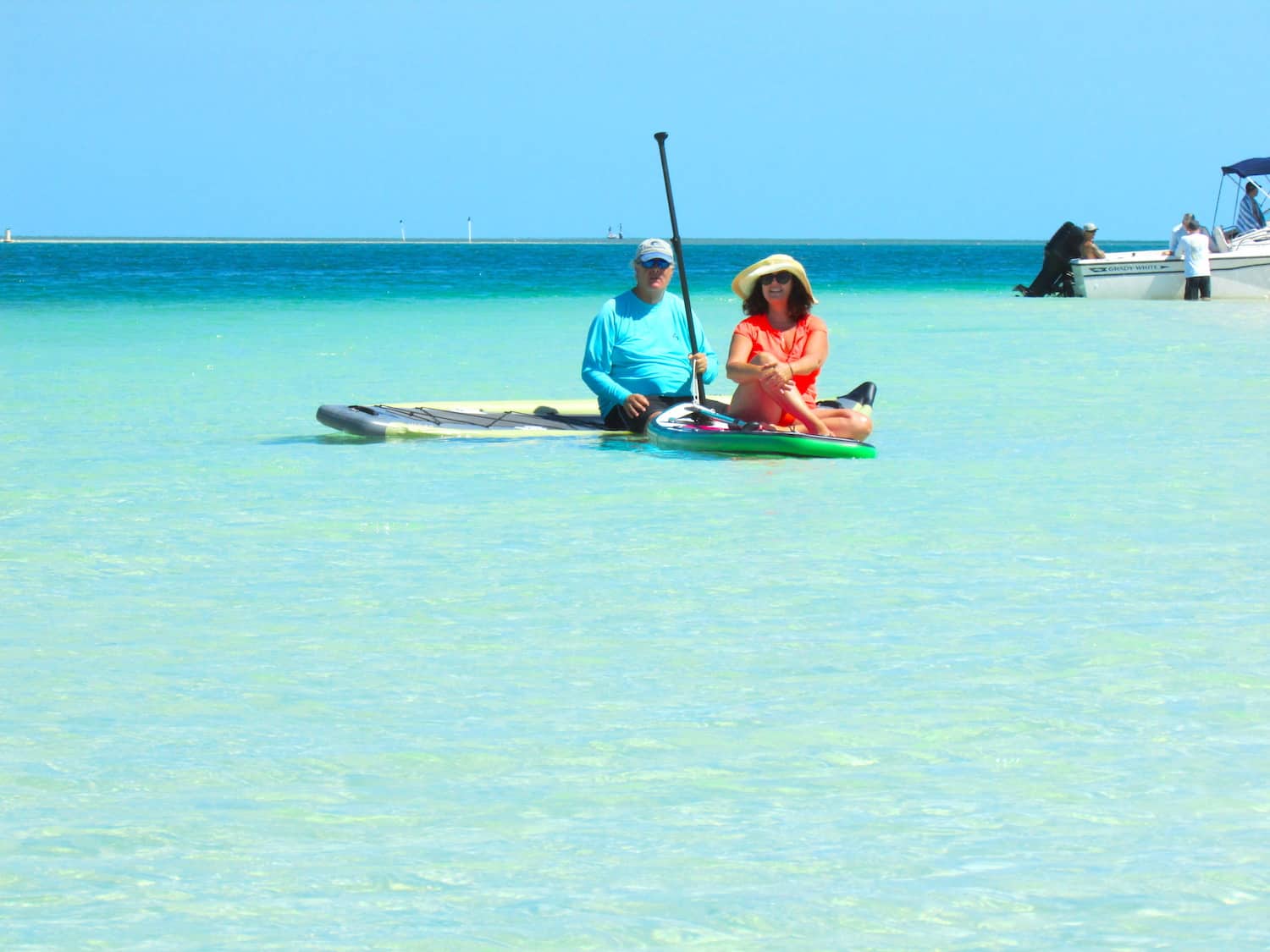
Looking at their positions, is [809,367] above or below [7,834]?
above

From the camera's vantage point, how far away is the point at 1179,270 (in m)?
28.9

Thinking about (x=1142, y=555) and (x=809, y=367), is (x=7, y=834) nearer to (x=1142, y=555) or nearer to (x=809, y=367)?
(x=1142, y=555)

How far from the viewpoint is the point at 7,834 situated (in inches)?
136

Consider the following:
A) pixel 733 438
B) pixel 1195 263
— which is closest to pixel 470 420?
pixel 733 438

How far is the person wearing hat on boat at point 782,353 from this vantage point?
880 centimetres

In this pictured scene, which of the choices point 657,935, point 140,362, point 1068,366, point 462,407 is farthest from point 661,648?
point 140,362

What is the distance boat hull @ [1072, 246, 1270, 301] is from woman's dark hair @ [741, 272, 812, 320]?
2118 centimetres

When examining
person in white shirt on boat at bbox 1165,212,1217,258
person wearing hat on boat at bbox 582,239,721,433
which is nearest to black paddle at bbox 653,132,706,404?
person wearing hat on boat at bbox 582,239,721,433

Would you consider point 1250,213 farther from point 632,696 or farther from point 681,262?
point 632,696

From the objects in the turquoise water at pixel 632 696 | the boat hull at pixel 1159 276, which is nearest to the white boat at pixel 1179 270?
the boat hull at pixel 1159 276

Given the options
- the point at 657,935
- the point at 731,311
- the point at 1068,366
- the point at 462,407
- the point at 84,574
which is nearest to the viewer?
the point at 657,935

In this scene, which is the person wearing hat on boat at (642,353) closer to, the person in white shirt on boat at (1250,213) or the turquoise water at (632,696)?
the turquoise water at (632,696)

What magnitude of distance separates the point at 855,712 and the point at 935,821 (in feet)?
2.60

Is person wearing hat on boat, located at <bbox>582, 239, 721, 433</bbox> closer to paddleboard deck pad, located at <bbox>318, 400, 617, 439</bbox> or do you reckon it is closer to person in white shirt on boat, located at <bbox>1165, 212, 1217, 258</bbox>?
paddleboard deck pad, located at <bbox>318, 400, 617, 439</bbox>
